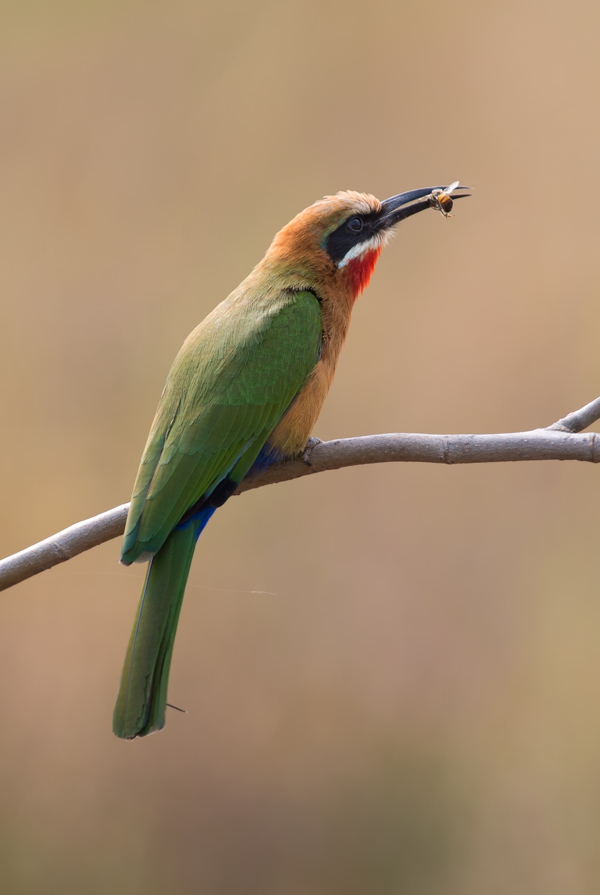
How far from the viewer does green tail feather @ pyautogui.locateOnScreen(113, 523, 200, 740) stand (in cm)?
166

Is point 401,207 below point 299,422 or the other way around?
the other way around

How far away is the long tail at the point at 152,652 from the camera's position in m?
1.66

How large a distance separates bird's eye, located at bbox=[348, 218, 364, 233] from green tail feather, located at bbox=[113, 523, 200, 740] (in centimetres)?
92

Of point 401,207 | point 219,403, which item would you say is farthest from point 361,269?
point 219,403

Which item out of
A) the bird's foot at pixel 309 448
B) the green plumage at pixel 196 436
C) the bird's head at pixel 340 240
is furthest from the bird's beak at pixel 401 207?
the bird's foot at pixel 309 448

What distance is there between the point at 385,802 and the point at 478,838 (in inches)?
11.1

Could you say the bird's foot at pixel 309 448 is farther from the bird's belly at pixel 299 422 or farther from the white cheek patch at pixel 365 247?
the white cheek patch at pixel 365 247

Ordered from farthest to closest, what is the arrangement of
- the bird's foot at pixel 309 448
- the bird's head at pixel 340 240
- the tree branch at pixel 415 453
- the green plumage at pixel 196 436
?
the bird's head at pixel 340 240
the bird's foot at pixel 309 448
the green plumage at pixel 196 436
the tree branch at pixel 415 453

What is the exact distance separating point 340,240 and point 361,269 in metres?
0.08

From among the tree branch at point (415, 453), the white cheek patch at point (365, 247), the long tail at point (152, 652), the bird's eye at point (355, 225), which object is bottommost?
the long tail at point (152, 652)

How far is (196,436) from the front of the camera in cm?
181

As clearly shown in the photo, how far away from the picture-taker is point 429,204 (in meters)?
2.19

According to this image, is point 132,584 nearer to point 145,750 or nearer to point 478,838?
point 145,750

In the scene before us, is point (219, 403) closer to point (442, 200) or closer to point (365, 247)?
point (365, 247)
